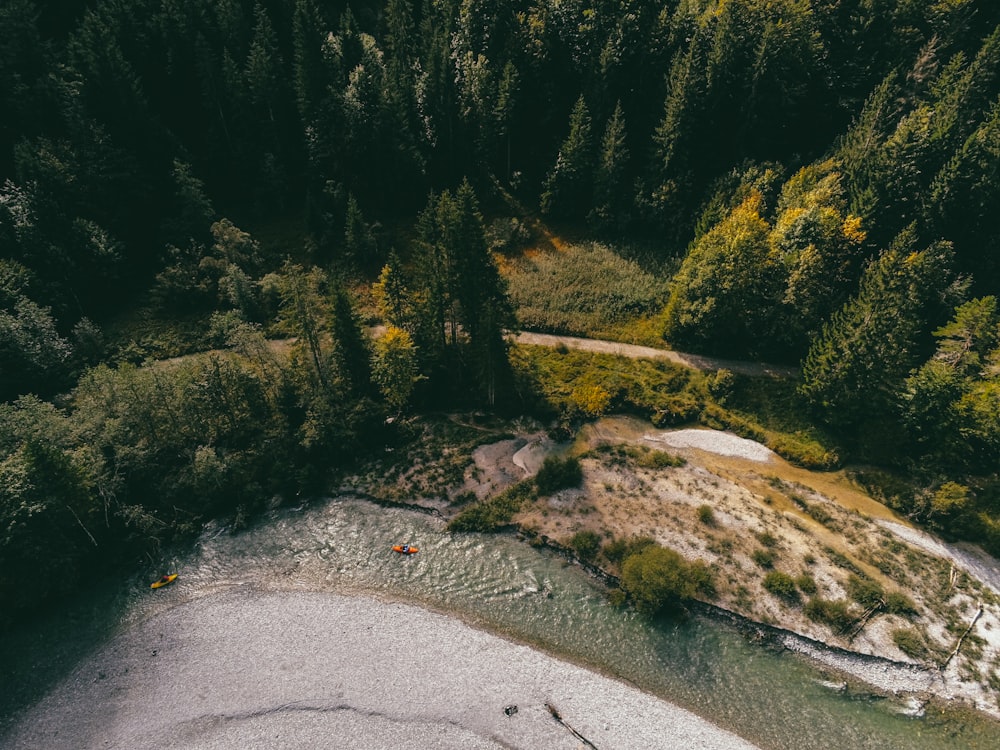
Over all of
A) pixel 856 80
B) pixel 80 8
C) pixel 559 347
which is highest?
pixel 80 8

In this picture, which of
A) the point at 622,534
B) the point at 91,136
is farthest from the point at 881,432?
the point at 91,136

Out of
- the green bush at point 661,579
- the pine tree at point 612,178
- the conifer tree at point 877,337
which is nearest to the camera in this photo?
the green bush at point 661,579

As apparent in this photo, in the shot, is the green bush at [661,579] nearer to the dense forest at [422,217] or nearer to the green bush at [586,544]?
the green bush at [586,544]

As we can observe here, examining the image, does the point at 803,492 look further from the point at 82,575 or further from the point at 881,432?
the point at 82,575

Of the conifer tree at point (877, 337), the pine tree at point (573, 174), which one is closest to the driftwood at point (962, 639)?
the conifer tree at point (877, 337)

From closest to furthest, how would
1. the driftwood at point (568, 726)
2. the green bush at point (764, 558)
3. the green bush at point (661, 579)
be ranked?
the driftwood at point (568, 726)
the green bush at point (661, 579)
the green bush at point (764, 558)
